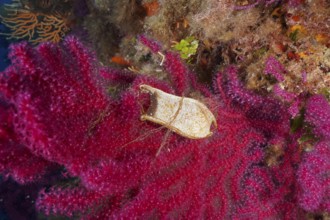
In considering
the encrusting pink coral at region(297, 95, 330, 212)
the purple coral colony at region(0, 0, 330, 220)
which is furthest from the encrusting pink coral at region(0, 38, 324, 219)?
the encrusting pink coral at region(297, 95, 330, 212)

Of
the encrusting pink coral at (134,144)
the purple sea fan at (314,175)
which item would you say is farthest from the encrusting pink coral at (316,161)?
the encrusting pink coral at (134,144)

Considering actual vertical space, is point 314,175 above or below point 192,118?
below

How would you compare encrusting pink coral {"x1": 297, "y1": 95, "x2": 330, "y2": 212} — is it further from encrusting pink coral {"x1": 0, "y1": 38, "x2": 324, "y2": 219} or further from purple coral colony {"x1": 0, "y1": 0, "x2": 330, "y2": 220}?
encrusting pink coral {"x1": 0, "y1": 38, "x2": 324, "y2": 219}

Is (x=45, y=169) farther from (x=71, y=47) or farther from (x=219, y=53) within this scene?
(x=219, y=53)

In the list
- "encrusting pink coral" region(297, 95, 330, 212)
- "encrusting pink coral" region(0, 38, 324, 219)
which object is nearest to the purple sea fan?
"encrusting pink coral" region(297, 95, 330, 212)

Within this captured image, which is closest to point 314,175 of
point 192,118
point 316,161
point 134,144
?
point 316,161

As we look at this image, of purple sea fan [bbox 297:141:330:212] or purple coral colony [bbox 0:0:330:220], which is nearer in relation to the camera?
purple coral colony [bbox 0:0:330:220]

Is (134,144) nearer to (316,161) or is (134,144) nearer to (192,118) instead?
(192,118)
